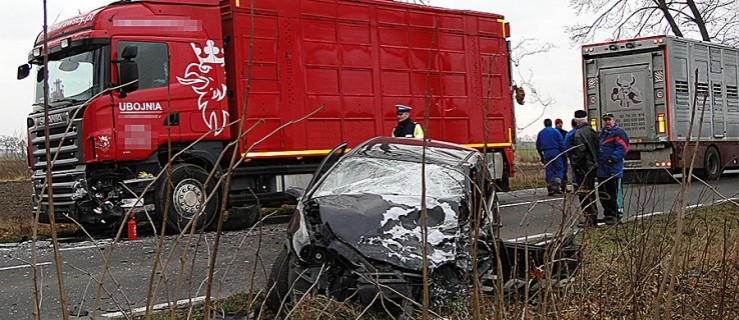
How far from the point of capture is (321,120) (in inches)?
530

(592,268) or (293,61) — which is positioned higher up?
(293,61)

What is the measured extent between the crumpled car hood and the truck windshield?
22.5 feet

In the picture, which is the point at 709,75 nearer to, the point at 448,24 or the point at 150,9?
the point at 448,24

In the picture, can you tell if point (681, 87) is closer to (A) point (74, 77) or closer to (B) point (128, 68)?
(B) point (128, 68)

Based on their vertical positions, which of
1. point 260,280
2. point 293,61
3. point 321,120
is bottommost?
point 260,280

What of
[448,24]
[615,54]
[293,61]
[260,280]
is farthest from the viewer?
[615,54]

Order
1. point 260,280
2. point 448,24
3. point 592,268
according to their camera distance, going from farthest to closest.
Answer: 1. point 448,24
2. point 260,280
3. point 592,268

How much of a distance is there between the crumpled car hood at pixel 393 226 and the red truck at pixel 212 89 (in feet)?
15.9

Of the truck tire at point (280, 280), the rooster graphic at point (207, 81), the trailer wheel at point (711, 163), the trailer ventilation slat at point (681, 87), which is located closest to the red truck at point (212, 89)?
the rooster graphic at point (207, 81)

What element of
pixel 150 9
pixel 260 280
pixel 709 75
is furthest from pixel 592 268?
pixel 709 75

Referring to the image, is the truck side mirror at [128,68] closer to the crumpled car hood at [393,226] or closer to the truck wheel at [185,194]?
the truck wheel at [185,194]

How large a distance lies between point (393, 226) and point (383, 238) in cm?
17

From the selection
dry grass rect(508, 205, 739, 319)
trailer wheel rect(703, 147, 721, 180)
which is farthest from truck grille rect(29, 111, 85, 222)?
trailer wheel rect(703, 147, 721, 180)

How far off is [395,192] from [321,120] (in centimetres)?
735
